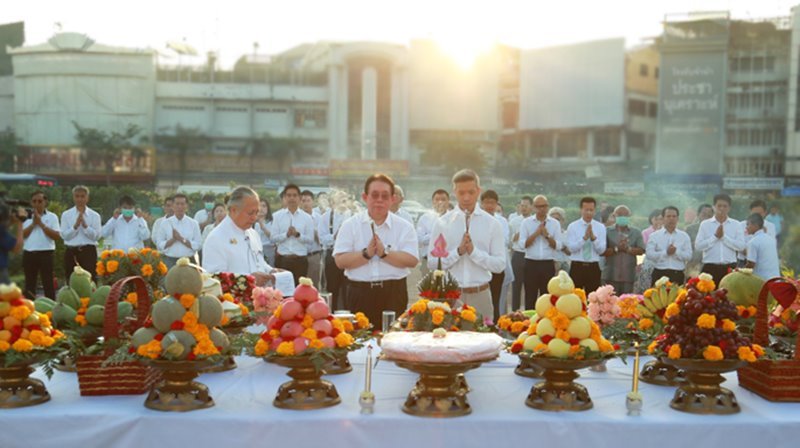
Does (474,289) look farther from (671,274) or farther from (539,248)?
(671,274)

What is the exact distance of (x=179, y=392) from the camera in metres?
2.98

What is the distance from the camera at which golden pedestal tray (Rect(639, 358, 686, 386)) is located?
345 cm

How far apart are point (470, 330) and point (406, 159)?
5712cm

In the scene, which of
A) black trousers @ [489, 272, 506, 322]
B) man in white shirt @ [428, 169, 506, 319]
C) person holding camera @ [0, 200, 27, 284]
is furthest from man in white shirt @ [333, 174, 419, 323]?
person holding camera @ [0, 200, 27, 284]

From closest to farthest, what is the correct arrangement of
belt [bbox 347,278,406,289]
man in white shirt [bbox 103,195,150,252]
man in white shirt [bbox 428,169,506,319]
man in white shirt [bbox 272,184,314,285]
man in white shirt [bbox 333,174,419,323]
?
man in white shirt [bbox 333,174,419,323] → belt [bbox 347,278,406,289] → man in white shirt [bbox 428,169,506,319] → man in white shirt [bbox 272,184,314,285] → man in white shirt [bbox 103,195,150,252]

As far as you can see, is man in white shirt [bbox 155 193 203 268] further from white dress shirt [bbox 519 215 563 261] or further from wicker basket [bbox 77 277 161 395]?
wicker basket [bbox 77 277 161 395]

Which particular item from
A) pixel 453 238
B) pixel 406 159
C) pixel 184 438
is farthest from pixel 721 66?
pixel 184 438

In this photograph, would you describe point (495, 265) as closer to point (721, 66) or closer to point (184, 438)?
point (184, 438)

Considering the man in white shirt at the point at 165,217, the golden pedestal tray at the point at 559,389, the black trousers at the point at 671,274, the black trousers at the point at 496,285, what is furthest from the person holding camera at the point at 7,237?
the man in white shirt at the point at 165,217

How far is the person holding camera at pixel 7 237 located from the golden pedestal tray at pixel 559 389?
1.91 meters

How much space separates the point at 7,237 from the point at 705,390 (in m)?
2.46

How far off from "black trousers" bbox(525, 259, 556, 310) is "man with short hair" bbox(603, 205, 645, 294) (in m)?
0.69

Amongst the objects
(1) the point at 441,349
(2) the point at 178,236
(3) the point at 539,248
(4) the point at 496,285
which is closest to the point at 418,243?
(4) the point at 496,285

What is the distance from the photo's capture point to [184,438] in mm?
2871
